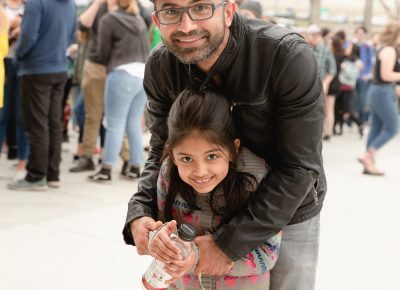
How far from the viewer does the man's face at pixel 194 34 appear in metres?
1.92

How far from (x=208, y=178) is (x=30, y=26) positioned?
3.59 meters

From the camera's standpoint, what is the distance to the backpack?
11.0 metres

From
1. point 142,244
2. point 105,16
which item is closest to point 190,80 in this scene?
point 142,244

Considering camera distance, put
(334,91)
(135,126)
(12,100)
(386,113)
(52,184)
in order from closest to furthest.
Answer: (52,184) → (12,100) → (135,126) → (386,113) → (334,91)

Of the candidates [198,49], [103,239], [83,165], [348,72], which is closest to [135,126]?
[83,165]

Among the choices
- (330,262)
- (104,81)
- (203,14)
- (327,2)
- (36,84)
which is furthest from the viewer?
(327,2)

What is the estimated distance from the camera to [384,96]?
7160mm

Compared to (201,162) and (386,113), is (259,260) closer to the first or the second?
(201,162)

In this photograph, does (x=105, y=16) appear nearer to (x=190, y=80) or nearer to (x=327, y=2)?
(x=190, y=80)

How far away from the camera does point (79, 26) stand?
20.7 feet

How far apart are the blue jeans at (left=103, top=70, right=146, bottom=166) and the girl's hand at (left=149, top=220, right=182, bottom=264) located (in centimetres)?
384

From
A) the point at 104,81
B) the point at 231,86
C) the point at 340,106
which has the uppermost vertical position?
the point at 231,86

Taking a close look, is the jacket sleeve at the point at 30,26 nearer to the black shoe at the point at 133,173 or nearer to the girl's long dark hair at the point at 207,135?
the black shoe at the point at 133,173

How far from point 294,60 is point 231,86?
0.73 ft
